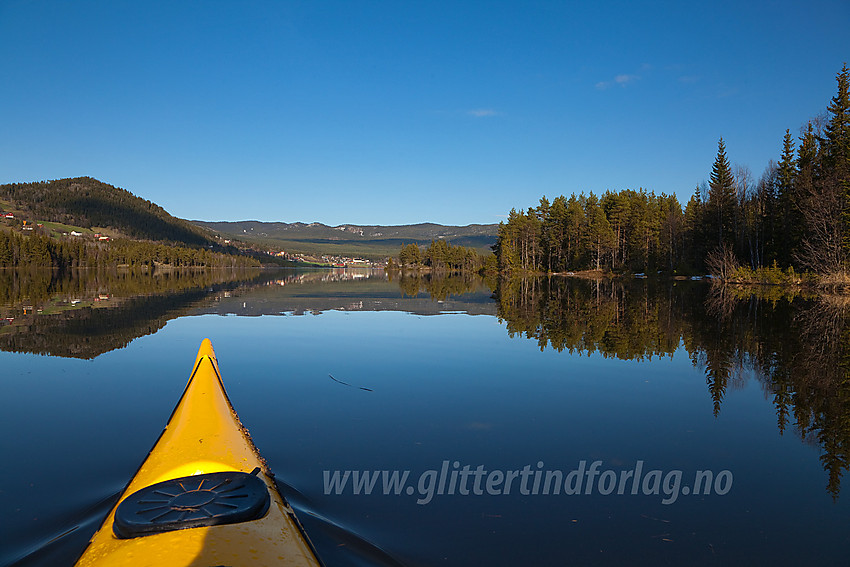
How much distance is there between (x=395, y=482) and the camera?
17.2 feet

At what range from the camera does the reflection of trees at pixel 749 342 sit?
7.39 m

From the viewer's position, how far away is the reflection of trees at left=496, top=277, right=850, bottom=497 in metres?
7.39

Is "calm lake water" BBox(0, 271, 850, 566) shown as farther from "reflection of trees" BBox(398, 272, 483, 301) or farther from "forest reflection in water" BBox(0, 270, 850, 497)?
"reflection of trees" BBox(398, 272, 483, 301)

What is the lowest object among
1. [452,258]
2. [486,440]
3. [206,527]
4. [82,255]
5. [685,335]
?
[486,440]

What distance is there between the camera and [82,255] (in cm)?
12331

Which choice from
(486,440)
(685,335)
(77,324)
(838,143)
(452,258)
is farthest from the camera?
(452,258)

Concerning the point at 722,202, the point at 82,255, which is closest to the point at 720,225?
the point at 722,202

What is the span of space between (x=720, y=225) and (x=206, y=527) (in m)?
66.8

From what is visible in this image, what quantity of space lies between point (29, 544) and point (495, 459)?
4569 millimetres

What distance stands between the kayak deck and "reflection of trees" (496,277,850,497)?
554cm

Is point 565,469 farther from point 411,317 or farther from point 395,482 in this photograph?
point 411,317

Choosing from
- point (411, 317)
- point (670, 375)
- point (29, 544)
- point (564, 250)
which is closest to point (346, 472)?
point (29, 544)

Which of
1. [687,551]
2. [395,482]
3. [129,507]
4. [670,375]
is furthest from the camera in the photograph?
[670,375]

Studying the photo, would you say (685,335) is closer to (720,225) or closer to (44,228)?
(720,225)
